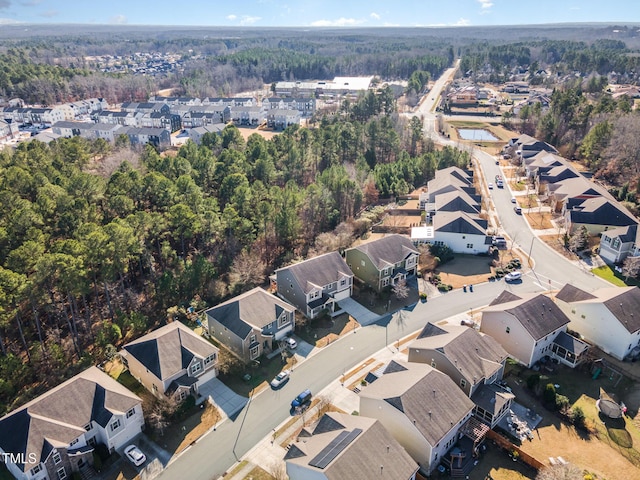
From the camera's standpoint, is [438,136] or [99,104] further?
[99,104]

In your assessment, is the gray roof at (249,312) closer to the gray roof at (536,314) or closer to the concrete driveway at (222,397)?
the concrete driveway at (222,397)

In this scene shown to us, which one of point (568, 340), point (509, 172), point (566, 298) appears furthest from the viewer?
point (509, 172)

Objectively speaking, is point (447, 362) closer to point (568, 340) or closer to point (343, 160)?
point (568, 340)

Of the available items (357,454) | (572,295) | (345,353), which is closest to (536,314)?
(572,295)

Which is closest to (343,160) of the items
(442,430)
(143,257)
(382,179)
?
(382,179)

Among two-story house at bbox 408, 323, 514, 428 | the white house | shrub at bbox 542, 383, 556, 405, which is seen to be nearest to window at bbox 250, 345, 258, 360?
two-story house at bbox 408, 323, 514, 428

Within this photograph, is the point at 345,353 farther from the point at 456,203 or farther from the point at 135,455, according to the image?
the point at 456,203
